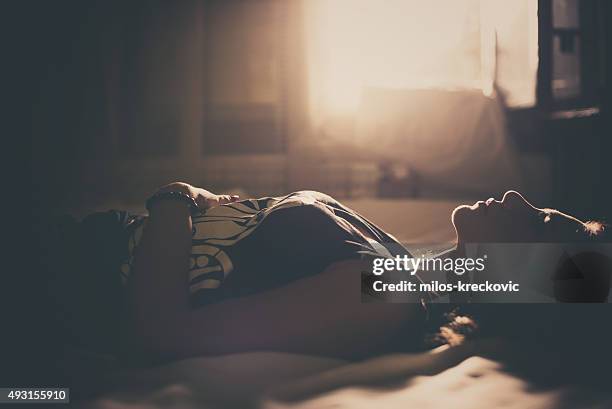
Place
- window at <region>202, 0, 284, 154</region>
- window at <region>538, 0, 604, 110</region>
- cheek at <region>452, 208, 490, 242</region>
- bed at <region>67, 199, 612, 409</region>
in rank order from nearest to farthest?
Result: bed at <region>67, 199, 612, 409</region> < cheek at <region>452, 208, 490, 242</region> < window at <region>538, 0, 604, 110</region> < window at <region>202, 0, 284, 154</region>

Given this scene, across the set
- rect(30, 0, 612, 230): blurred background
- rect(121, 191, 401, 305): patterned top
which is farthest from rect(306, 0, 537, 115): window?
rect(121, 191, 401, 305): patterned top

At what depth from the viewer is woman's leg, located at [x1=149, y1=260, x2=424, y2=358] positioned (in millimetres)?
1018

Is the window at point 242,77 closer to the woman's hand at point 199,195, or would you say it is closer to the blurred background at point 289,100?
the blurred background at point 289,100

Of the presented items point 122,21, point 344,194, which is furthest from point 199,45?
point 344,194

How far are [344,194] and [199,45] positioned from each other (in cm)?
200

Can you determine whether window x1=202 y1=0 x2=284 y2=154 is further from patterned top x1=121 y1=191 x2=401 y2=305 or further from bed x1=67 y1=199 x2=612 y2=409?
bed x1=67 y1=199 x2=612 y2=409

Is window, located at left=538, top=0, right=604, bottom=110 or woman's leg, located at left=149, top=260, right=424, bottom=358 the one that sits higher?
window, located at left=538, top=0, right=604, bottom=110

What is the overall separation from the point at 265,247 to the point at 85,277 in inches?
14.5

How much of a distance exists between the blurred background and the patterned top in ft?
11.3

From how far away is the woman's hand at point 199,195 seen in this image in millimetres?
1082

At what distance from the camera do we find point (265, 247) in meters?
1.06

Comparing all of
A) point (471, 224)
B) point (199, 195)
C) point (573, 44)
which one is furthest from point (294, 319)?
point (573, 44)

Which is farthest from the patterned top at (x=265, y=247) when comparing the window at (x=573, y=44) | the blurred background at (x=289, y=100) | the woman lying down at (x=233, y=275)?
the blurred background at (x=289, y=100)

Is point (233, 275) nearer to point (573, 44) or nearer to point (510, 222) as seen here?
point (510, 222)
